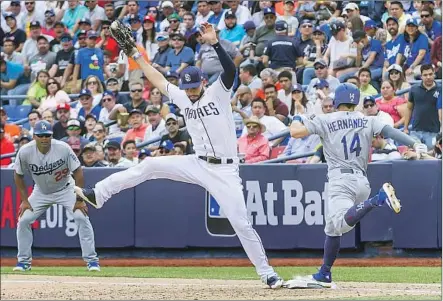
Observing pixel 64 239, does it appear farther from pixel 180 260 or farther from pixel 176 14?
pixel 176 14

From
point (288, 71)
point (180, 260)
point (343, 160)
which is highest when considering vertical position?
point (288, 71)

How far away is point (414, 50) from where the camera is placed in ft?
53.9

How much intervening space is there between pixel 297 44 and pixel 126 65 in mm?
3515

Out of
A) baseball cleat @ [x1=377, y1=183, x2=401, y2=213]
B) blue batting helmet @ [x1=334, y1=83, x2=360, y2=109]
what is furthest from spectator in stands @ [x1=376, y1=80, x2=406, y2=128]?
baseball cleat @ [x1=377, y1=183, x2=401, y2=213]

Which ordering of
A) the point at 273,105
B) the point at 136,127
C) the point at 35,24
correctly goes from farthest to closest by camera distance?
the point at 35,24, the point at 136,127, the point at 273,105

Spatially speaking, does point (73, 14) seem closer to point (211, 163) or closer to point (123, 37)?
point (123, 37)

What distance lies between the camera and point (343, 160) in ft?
32.8

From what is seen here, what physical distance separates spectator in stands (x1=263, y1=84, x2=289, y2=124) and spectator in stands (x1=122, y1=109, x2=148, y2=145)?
2.08m

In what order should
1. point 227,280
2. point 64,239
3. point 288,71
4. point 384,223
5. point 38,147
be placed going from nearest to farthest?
1. point 227,280
2. point 38,147
3. point 384,223
4. point 64,239
5. point 288,71

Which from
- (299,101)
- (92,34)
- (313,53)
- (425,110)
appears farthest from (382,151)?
(92,34)

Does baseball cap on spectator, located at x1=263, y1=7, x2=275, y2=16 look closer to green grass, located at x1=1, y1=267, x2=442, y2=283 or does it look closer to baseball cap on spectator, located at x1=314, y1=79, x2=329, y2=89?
baseball cap on spectator, located at x1=314, y1=79, x2=329, y2=89

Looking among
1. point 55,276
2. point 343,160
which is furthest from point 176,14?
point 343,160

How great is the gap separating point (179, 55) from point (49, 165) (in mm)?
5809

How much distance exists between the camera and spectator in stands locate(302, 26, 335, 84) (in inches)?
674
